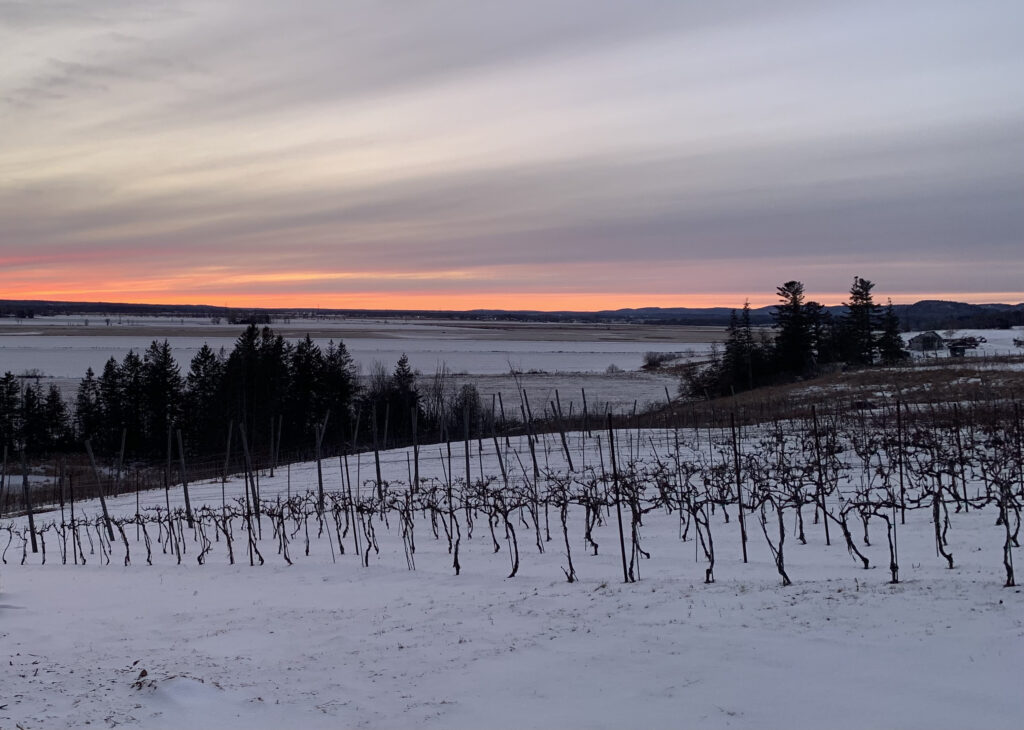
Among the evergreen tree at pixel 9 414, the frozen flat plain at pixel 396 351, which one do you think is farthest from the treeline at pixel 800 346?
the evergreen tree at pixel 9 414

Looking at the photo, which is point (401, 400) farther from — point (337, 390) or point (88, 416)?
point (88, 416)

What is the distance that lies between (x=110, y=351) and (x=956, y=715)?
103605 mm

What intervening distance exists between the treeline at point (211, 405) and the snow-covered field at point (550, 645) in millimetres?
37799

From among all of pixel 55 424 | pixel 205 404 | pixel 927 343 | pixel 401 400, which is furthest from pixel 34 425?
pixel 927 343

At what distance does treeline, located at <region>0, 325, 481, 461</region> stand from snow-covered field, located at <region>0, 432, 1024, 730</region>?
37.8 m

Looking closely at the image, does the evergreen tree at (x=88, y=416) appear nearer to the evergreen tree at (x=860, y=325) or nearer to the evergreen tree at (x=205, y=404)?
the evergreen tree at (x=205, y=404)

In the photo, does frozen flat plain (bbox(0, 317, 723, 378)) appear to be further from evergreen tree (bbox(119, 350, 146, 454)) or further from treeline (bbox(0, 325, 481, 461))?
evergreen tree (bbox(119, 350, 146, 454))

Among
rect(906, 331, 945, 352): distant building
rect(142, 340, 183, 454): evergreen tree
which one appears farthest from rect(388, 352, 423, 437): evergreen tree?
rect(906, 331, 945, 352): distant building

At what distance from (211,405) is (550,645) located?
4729 cm

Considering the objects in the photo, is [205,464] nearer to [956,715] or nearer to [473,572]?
[473,572]

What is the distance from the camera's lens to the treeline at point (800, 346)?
5209cm

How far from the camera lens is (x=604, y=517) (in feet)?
41.8

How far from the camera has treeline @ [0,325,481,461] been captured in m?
48.4

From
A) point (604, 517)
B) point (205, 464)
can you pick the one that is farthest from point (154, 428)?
point (604, 517)
